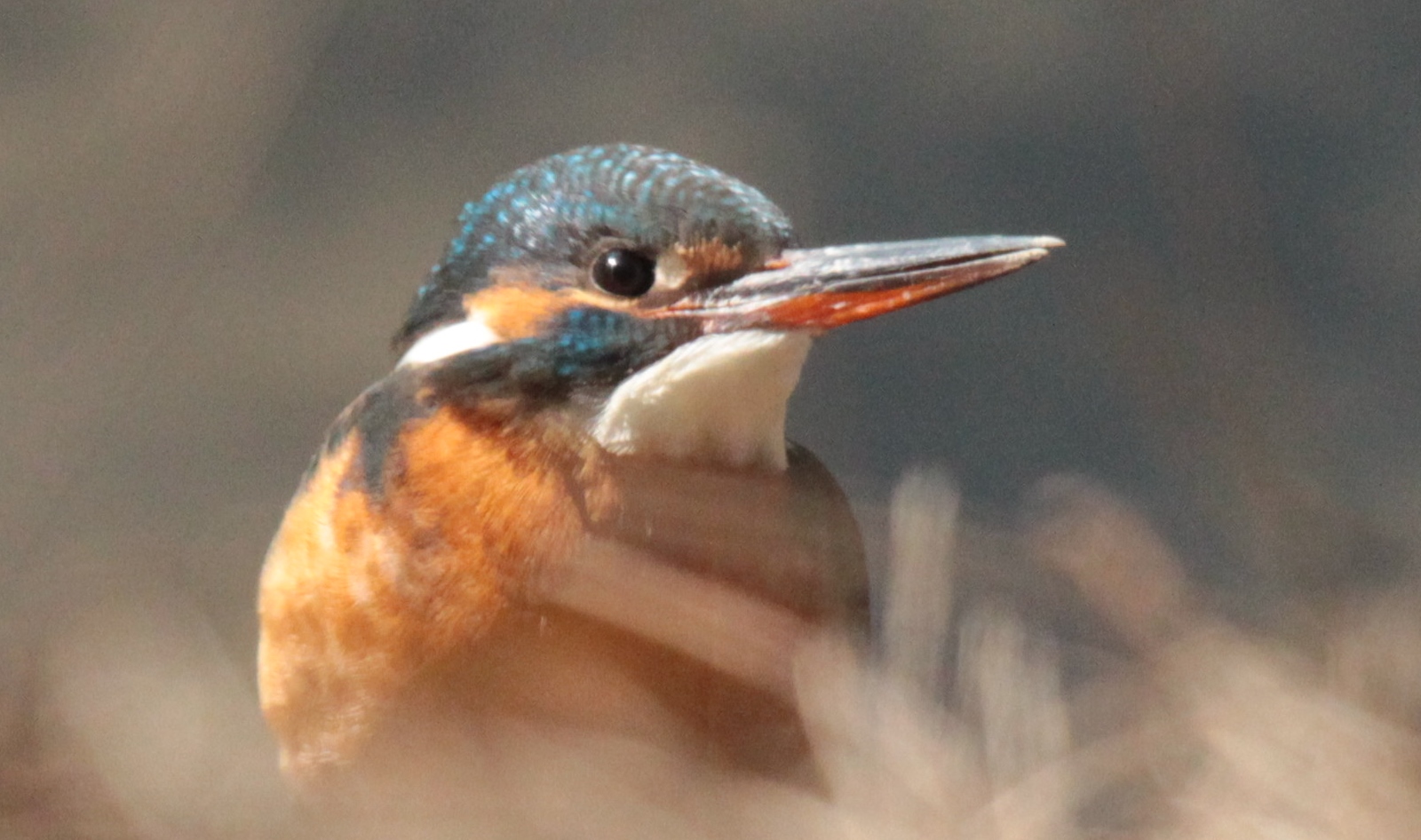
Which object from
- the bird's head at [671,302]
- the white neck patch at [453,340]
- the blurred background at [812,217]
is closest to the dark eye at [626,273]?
the bird's head at [671,302]

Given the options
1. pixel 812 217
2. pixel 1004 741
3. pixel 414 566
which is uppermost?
pixel 812 217

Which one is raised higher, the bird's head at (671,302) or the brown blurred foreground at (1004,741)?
the bird's head at (671,302)

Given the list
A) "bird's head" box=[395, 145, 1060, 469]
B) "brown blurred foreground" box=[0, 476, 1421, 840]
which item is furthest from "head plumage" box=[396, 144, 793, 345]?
"brown blurred foreground" box=[0, 476, 1421, 840]

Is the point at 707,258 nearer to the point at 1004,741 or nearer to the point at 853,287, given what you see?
the point at 853,287

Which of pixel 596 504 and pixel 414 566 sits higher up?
pixel 596 504

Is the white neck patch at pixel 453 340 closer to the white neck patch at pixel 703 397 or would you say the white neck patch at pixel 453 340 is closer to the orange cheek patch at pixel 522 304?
the orange cheek patch at pixel 522 304

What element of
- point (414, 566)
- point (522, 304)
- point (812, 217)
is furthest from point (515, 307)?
point (812, 217)

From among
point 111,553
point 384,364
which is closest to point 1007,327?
point 384,364

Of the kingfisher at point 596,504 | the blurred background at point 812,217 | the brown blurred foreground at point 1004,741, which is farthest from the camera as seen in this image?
the blurred background at point 812,217
